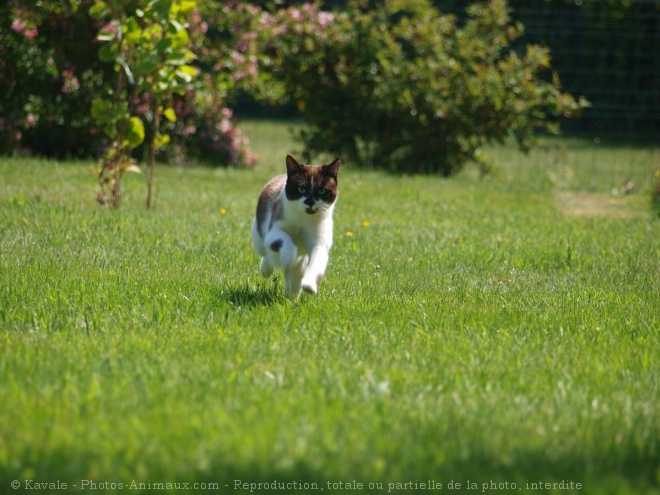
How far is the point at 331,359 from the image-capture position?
13.0ft


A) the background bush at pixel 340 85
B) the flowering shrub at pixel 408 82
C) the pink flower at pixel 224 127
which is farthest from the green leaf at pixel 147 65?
the flowering shrub at pixel 408 82

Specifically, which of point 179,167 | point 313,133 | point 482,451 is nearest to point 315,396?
point 482,451

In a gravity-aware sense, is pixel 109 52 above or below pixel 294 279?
above

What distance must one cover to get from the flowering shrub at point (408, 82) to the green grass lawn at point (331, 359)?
4870 millimetres

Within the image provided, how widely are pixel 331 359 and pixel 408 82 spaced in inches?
365

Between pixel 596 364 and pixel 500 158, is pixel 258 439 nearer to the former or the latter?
pixel 596 364

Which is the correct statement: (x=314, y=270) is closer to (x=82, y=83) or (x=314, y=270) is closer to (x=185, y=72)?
(x=185, y=72)

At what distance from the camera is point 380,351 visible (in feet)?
13.5

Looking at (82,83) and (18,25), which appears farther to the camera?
(82,83)

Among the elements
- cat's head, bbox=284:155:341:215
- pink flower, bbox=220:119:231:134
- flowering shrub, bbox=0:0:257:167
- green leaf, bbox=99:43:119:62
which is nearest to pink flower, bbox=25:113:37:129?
flowering shrub, bbox=0:0:257:167

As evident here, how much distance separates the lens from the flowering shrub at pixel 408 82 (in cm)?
1268

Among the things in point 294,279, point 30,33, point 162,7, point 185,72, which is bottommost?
point 294,279

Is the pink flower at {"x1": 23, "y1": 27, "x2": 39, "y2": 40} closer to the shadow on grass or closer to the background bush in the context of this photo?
the background bush

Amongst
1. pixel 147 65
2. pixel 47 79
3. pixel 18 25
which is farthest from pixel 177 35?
pixel 47 79
